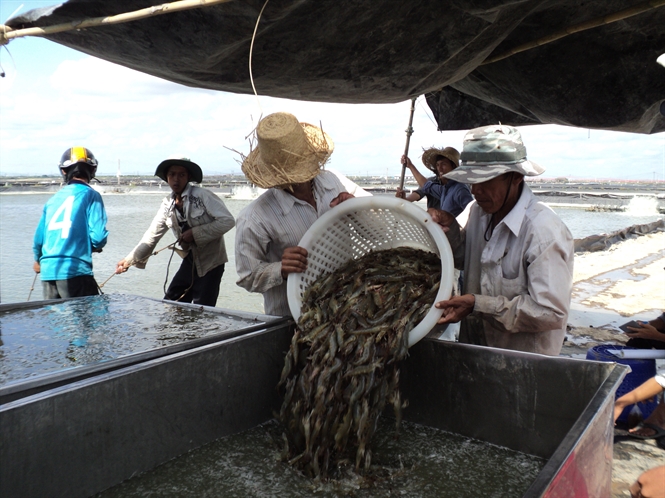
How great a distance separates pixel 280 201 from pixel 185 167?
8.16ft

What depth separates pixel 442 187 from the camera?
18.1 feet

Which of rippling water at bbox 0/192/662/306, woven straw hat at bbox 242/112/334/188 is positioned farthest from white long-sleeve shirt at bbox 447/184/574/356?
rippling water at bbox 0/192/662/306

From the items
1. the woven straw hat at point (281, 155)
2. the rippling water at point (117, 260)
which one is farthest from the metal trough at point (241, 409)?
the rippling water at point (117, 260)

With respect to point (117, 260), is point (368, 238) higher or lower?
higher

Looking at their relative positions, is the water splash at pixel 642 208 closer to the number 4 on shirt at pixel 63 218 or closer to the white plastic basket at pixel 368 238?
the white plastic basket at pixel 368 238

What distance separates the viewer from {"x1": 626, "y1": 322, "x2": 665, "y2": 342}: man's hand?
11.8ft

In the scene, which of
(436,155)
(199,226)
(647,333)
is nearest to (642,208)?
(436,155)

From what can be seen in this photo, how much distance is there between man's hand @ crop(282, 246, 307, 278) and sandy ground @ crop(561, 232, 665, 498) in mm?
1969

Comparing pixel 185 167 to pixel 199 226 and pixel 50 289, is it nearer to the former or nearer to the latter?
pixel 199 226

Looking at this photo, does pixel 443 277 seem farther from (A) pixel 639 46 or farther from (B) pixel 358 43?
(A) pixel 639 46

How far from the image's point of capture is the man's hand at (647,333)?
3.61m

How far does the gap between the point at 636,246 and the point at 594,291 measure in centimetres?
626

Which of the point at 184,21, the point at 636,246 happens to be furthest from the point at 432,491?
the point at 636,246

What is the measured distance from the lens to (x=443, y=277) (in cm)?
245
